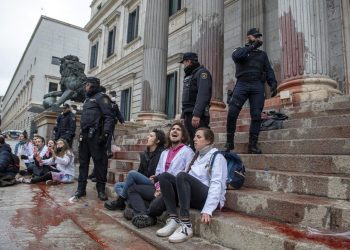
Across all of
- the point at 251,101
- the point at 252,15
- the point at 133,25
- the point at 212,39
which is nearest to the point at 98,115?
the point at 251,101

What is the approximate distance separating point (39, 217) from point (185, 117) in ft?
8.06

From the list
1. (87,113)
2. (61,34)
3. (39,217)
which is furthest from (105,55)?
(61,34)

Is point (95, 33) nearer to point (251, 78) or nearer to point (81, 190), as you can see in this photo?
point (81, 190)

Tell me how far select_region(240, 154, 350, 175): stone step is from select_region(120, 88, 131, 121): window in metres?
14.4

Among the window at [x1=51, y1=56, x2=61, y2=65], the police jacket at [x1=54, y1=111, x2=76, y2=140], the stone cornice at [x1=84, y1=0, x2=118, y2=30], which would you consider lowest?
the police jacket at [x1=54, y1=111, x2=76, y2=140]

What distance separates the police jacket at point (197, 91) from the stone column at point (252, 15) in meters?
7.07

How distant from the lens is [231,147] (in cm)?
460

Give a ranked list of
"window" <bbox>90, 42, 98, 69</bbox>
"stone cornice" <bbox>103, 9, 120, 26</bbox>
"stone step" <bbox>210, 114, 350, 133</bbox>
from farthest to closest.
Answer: "window" <bbox>90, 42, 98, 69</bbox>, "stone cornice" <bbox>103, 9, 120, 26</bbox>, "stone step" <bbox>210, 114, 350, 133</bbox>

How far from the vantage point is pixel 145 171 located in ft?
14.9

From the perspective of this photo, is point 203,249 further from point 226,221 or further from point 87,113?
point 87,113

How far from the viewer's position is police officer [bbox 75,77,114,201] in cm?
516

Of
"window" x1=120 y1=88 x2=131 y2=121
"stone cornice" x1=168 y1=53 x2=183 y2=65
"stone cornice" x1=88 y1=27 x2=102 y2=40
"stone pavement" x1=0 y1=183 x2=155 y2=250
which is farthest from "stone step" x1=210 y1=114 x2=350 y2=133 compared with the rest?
"stone cornice" x1=88 y1=27 x2=102 y2=40

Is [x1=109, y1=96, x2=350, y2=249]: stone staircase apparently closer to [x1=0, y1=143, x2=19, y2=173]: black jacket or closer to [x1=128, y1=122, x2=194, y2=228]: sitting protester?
[x1=128, y1=122, x2=194, y2=228]: sitting protester

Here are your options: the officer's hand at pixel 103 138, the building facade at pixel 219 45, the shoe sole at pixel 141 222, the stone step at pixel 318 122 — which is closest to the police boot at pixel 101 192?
the officer's hand at pixel 103 138
